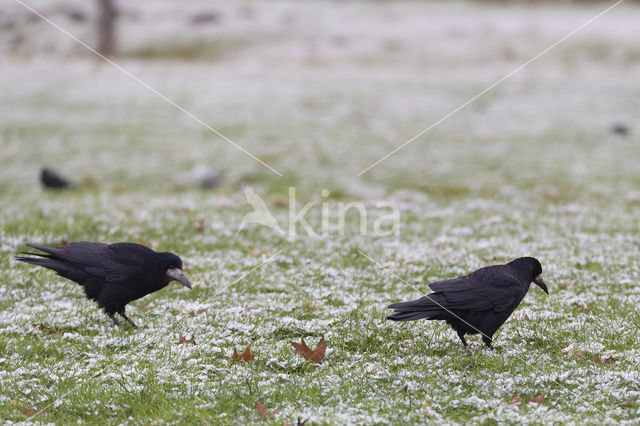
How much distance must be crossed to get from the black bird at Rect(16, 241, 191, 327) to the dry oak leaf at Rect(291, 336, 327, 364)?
1940 millimetres

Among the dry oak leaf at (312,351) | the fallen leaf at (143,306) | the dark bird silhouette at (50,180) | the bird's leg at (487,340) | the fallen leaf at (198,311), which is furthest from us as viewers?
the dark bird silhouette at (50,180)

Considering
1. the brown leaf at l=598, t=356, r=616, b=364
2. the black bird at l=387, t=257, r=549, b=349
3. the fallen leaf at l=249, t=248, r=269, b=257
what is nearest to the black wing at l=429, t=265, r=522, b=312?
the black bird at l=387, t=257, r=549, b=349

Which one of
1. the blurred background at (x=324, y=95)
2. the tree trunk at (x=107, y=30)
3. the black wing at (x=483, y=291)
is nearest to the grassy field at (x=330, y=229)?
the blurred background at (x=324, y=95)

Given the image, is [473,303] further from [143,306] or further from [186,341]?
[143,306]

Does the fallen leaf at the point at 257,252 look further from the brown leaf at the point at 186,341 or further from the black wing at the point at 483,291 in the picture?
the black wing at the point at 483,291

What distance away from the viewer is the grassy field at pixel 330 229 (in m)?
7.14

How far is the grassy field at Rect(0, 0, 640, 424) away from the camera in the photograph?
7145 millimetres

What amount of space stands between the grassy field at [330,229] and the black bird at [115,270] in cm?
57

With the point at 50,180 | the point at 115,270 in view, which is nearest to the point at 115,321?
the point at 115,270

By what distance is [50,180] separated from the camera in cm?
2170

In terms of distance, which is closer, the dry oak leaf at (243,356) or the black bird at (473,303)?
the black bird at (473,303)

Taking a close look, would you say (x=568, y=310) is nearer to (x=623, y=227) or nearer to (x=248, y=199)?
(x=623, y=227)

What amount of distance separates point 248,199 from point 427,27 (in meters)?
47.2

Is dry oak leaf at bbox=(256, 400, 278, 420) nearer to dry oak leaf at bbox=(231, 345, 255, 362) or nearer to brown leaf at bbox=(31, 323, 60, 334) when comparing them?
dry oak leaf at bbox=(231, 345, 255, 362)
